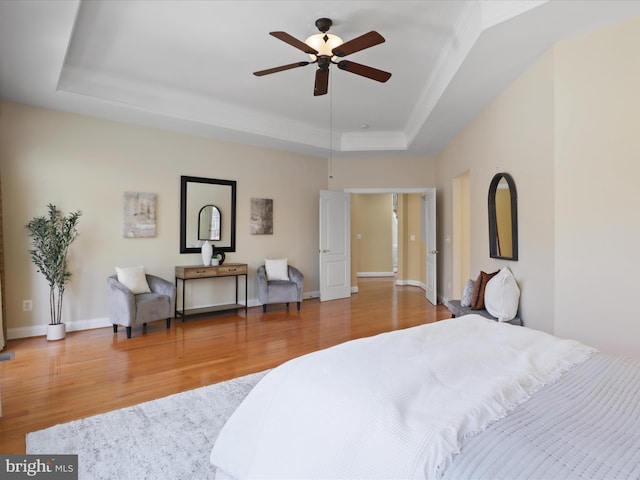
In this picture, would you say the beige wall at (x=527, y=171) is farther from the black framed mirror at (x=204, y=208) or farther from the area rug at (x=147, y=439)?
the black framed mirror at (x=204, y=208)

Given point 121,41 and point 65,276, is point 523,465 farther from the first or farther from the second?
point 65,276

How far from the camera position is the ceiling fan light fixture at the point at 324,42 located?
10.3 ft

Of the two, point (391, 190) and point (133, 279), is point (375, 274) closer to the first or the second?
point (391, 190)

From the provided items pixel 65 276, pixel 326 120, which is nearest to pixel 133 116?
pixel 65 276

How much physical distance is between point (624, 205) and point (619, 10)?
1.37m

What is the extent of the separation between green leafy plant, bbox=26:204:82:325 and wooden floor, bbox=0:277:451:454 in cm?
51

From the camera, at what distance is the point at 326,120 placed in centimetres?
580

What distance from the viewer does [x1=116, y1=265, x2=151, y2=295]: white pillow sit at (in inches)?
182

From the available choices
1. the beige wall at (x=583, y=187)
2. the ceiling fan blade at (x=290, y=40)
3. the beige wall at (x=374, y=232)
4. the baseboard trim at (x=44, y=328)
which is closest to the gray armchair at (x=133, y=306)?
the baseboard trim at (x=44, y=328)

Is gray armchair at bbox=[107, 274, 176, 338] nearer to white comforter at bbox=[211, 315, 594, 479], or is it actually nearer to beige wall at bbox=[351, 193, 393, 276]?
white comforter at bbox=[211, 315, 594, 479]

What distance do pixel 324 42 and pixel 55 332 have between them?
14.0ft

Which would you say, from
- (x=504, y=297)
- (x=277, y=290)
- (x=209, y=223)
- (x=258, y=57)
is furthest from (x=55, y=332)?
(x=504, y=297)

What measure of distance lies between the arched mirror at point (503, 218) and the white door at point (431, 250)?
7.21 ft

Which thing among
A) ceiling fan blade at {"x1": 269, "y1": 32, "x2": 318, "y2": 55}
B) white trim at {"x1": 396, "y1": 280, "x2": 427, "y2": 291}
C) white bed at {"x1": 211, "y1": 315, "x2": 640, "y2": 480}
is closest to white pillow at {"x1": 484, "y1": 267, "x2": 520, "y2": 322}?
white bed at {"x1": 211, "y1": 315, "x2": 640, "y2": 480}
